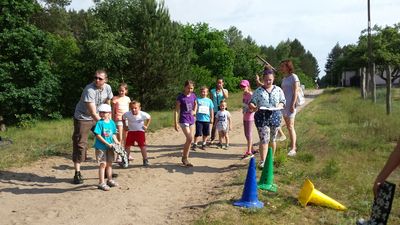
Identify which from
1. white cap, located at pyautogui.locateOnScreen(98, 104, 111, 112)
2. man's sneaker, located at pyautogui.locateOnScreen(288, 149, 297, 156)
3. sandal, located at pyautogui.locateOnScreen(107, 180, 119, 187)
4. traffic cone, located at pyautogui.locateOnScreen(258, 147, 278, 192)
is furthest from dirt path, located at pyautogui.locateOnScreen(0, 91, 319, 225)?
white cap, located at pyautogui.locateOnScreen(98, 104, 111, 112)

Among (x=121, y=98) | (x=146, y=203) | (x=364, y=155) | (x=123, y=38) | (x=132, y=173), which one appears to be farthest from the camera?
(x=123, y=38)

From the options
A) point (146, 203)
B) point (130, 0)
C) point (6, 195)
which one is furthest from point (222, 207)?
point (130, 0)

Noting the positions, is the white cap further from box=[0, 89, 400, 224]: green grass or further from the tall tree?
the tall tree

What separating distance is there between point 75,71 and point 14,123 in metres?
5.72

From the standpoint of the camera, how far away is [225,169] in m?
8.58

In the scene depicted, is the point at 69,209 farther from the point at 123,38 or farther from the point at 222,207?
the point at 123,38

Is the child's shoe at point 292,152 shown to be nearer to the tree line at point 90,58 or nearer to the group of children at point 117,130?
the group of children at point 117,130

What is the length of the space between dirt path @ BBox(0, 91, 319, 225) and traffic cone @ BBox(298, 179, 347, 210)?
1323 mm

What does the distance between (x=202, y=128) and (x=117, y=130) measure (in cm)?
221

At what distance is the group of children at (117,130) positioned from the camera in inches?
284

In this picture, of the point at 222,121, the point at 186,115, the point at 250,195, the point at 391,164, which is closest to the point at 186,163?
the point at 186,115

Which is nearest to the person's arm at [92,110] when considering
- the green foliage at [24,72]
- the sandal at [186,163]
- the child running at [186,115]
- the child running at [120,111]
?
the child running at [186,115]

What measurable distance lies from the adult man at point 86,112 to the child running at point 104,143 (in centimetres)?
23

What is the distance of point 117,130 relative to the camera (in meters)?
9.17
